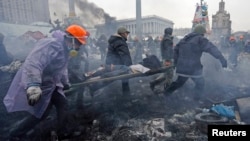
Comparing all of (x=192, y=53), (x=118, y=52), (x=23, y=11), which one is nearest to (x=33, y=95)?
(x=118, y=52)

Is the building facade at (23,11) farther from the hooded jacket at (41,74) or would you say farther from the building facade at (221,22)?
the building facade at (221,22)

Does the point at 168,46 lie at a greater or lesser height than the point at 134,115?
greater

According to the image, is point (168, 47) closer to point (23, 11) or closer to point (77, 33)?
point (77, 33)

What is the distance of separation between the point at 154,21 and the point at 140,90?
167ft

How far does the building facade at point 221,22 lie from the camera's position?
3694 centimetres

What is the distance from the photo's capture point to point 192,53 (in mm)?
4648

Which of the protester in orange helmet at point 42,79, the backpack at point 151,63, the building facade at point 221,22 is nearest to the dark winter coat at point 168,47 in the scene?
the backpack at point 151,63

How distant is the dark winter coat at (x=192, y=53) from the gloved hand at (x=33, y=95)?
3.33m

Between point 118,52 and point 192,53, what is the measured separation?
66.1 inches

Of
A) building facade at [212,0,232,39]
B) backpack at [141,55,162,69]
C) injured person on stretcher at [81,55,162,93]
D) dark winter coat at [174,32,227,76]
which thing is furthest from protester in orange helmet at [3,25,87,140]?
building facade at [212,0,232,39]

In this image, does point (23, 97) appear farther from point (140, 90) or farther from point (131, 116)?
point (140, 90)

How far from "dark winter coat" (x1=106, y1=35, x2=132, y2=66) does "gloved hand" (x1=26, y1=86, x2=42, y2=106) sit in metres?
2.72

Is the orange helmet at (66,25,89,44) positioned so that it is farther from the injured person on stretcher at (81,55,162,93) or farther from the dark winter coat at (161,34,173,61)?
the dark winter coat at (161,34,173,61)

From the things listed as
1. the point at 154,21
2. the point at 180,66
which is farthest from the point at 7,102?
the point at 154,21
